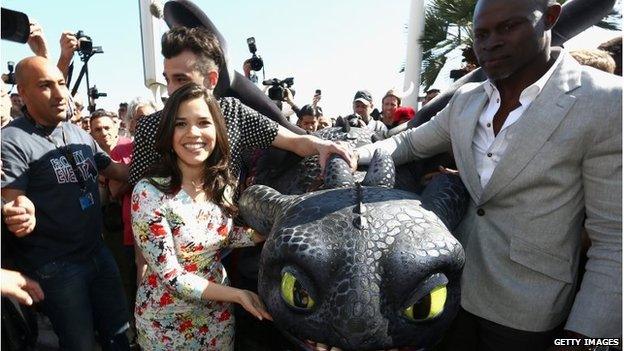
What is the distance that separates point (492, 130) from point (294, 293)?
1.05 meters

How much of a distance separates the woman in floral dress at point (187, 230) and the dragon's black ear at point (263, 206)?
315mm

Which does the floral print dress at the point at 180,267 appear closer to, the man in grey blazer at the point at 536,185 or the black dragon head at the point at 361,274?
the black dragon head at the point at 361,274

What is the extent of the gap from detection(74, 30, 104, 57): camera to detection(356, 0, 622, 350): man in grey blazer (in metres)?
5.78

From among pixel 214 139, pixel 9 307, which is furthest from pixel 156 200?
pixel 9 307

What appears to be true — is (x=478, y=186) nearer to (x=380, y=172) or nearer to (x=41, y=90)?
(x=380, y=172)

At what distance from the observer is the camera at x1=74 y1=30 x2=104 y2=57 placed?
6.25 meters

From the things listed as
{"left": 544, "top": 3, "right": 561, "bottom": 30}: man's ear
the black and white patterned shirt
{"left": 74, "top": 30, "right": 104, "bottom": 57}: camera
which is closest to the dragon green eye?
the black and white patterned shirt

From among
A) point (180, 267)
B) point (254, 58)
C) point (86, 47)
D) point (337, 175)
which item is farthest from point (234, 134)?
point (86, 47)

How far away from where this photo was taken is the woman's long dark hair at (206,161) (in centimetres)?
Answer: 201

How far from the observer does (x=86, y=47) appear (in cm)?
648

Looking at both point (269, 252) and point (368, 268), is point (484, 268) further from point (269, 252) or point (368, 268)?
point (269, 252)

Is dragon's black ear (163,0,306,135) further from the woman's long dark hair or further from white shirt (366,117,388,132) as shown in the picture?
white shirt (366,117,388,132)

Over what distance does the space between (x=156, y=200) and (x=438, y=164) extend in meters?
1.24

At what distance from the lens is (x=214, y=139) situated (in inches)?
81.4
